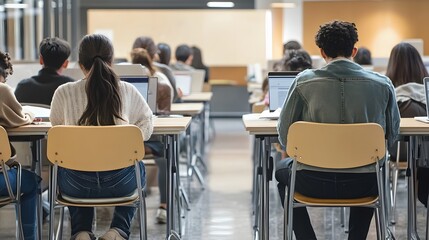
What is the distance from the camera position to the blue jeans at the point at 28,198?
3.47 meters

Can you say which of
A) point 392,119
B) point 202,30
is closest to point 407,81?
point 392,119

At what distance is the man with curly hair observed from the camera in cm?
320

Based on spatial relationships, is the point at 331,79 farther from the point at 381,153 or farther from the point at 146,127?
the point at 146,127

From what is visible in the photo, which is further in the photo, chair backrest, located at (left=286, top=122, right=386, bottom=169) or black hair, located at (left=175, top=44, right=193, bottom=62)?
black hair, located at (left=175, top=44, right=193, bottom=62)

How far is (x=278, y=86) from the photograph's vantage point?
413 cm

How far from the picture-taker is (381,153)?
10.2ft

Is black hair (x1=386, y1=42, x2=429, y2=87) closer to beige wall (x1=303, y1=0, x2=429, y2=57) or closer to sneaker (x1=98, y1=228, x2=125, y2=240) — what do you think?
sneaker (x1=98, y1=228, x2=125, y2=240)

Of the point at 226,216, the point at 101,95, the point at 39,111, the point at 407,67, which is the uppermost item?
the point at 407,67

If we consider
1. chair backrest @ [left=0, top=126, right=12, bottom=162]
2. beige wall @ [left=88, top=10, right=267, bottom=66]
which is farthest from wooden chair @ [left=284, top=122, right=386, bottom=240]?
beige wall @ [left=88, top=10, right=267, bottom=66]

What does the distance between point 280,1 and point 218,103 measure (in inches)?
77.7

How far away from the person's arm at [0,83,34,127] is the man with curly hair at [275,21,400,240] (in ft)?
3.91

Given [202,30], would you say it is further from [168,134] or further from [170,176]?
[168,134]

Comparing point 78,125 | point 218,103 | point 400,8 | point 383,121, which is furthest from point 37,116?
point 400,8

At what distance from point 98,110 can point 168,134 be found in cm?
42
